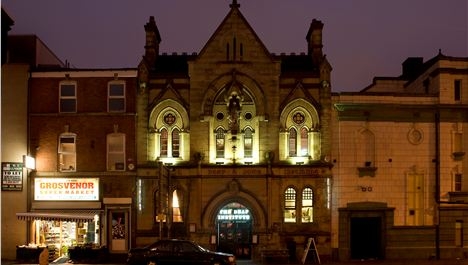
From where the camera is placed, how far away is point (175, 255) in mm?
23625

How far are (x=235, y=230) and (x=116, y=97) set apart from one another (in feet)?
33.7

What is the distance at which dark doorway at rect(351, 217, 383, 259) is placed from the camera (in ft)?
104

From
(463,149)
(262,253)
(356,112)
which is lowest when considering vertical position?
(262,253)

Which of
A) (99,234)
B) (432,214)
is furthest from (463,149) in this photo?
(99,234)

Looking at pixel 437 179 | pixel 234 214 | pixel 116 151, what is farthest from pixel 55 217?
pixel 437 179

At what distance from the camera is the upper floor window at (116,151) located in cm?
3172

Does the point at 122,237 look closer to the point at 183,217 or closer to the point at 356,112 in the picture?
the point at 183,217

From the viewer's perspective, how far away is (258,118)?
103ft

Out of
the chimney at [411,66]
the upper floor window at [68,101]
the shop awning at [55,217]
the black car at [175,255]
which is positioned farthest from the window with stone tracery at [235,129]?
the chimney at [411,66]

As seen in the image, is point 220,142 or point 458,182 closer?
point 220,142

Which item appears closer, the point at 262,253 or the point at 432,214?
the point at 262,253

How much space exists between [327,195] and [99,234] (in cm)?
1305

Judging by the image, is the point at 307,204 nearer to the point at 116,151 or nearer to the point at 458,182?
the point at 458,182

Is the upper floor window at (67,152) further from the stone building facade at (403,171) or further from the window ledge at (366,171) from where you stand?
the window ledge at (366,171)
